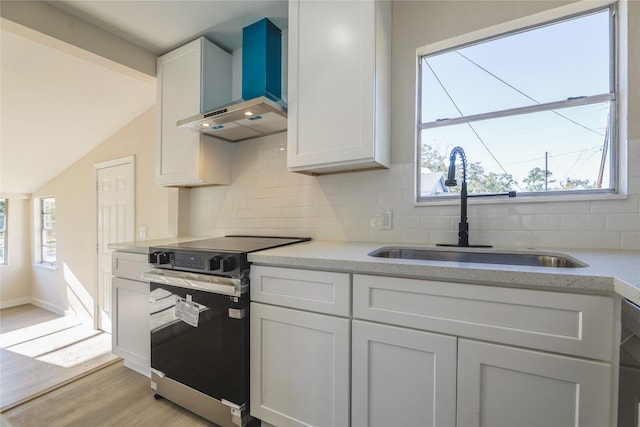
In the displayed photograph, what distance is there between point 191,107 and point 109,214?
2188 mm

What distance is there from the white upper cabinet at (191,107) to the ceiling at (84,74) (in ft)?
0.42

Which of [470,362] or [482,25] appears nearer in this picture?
[470,362]

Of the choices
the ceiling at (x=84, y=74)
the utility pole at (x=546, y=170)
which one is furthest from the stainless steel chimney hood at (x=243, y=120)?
the utility pole at (x=546, y=170)

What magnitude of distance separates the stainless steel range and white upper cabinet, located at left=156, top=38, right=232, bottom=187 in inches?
32.0

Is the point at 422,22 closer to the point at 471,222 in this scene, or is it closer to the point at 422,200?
the point at 422,200

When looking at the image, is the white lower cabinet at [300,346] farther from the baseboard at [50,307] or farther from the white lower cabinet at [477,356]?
the baseboard at [50,307]

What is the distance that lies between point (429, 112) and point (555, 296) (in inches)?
51.1

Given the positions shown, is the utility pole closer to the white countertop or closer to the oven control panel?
the white countertop

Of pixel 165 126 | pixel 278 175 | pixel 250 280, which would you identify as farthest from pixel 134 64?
pixel 250 280

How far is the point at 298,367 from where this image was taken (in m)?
1.31

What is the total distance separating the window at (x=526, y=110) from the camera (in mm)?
1403

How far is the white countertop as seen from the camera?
79cm

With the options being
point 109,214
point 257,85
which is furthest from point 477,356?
point 109,214

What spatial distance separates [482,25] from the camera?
1.58m
